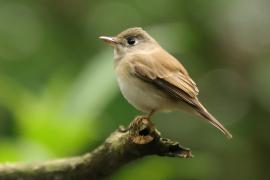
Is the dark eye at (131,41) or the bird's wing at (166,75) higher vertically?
the dark eye at (131,41)

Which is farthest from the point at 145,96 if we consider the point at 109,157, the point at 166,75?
the point at 109,157

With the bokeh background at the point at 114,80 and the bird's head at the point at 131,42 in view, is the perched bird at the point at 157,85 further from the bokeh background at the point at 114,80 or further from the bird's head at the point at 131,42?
the bokeh background at the point at 114,80

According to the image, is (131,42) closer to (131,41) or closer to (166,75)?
(131,41)

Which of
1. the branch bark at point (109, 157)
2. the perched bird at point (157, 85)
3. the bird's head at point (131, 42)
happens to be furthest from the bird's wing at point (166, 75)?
the branch bark at point (109, 157)

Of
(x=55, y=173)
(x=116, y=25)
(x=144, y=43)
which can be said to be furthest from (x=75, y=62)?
(x=55, y=173)

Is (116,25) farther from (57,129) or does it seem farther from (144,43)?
(57,129)
